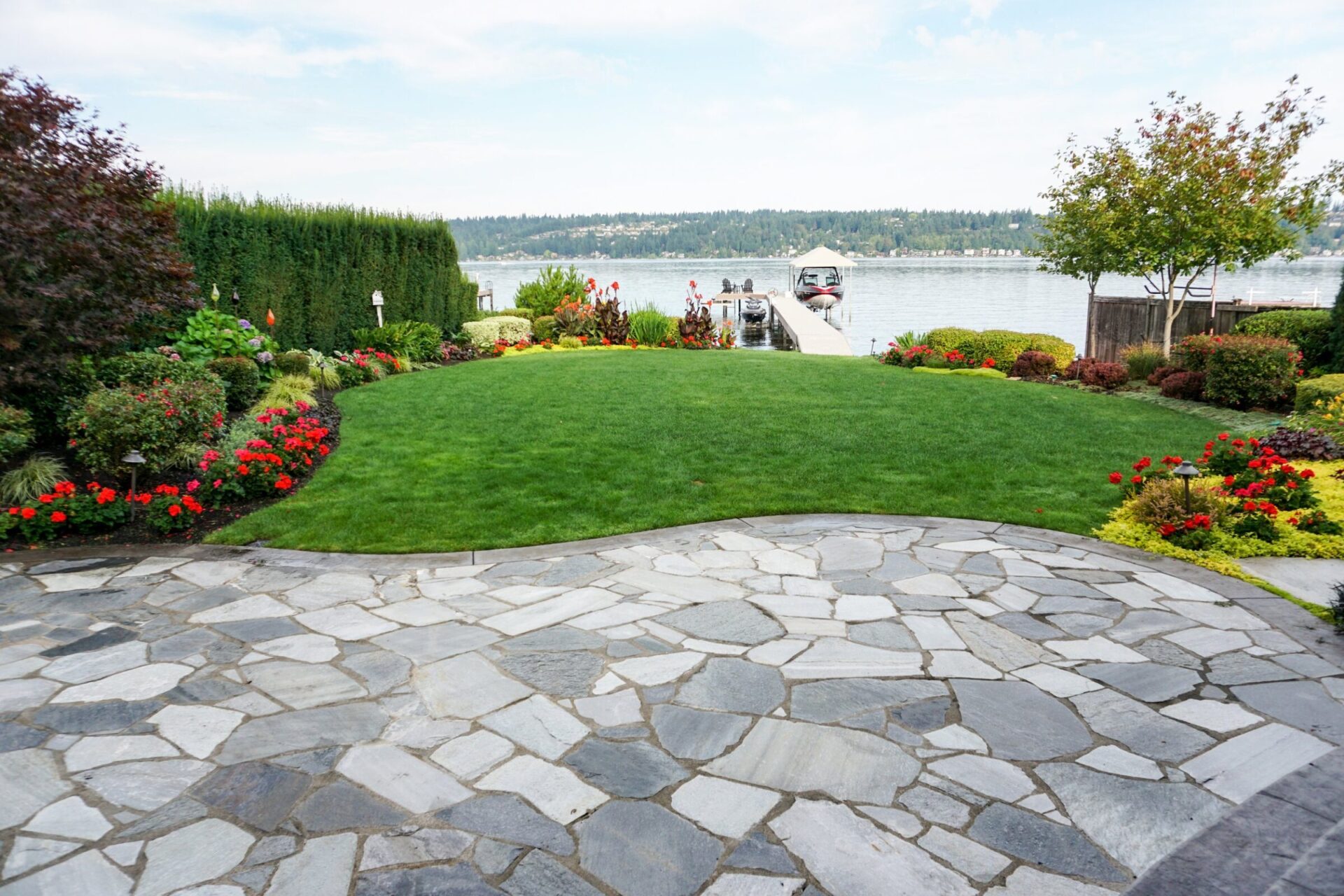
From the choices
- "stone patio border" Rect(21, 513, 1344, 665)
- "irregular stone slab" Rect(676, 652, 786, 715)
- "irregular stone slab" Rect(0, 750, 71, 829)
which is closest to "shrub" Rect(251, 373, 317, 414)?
"stone patio border" Rect(21, 513, 1344, 665)

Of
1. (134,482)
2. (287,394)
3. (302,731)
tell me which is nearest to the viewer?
(302,731)

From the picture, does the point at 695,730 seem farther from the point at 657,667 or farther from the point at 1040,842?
the point at 1040,842

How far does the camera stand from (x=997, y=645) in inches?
155

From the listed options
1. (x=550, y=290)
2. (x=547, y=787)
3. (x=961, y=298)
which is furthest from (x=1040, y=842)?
(x=961, y=298)

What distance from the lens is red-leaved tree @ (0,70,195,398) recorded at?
6234mm

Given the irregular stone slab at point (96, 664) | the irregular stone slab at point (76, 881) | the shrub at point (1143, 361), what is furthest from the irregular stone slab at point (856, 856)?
the shrub at point (1143, 361)

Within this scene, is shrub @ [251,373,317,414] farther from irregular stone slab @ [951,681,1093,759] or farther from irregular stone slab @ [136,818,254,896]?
irregular stone slab @ [951,681,1093,759]

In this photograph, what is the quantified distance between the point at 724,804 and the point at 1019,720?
4.47 feet

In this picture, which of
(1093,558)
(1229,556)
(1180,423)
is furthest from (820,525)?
(1180,423)

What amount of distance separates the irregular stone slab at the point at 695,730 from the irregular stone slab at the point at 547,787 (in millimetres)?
403

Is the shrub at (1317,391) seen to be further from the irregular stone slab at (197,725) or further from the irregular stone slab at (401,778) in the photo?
the irregular stone slab at (197,725)

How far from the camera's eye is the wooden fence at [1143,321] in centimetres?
1325

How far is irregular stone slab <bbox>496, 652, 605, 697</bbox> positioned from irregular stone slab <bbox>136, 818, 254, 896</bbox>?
51.0 inches

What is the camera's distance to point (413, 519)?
6074 millimetres
